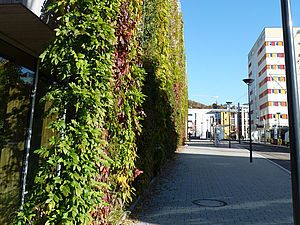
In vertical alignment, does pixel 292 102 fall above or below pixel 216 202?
above

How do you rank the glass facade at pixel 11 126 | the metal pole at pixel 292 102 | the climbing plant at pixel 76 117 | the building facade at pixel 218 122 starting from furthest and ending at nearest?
the building facade at pixel 218 122, the glass facade at pixel 11 126, the metal pole at pixel 292 102, the climbing plant at pixel 76 117

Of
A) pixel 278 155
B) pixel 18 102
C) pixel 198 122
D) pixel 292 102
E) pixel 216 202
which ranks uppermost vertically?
pixel 198 122

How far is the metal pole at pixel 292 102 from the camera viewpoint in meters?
2.80

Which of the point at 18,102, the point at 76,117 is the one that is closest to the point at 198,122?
the point at 18,102

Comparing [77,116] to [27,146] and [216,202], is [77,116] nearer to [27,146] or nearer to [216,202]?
[27,146]

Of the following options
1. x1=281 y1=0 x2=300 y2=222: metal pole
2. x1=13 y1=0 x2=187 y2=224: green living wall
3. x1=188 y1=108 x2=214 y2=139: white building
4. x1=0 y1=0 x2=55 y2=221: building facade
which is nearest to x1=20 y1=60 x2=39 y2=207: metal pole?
x1=0 y1=0 x2=55 y2=221: building facade

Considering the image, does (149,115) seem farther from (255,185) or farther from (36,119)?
(255,185)

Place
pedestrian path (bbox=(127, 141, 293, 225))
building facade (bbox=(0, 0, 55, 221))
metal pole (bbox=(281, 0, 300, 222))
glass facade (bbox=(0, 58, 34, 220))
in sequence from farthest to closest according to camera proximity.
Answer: pedestrian path (bbox=(127, 141, 293, 225)), glass facade (bbox=(0, 58, 34, 220)), building facade (bbox=(0, 0, 55, 221)), metal pole (bbox=(281, 0, 300, 222))

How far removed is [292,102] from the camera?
9.71 feet

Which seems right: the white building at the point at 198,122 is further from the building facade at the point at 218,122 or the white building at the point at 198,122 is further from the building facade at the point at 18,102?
the building facade at the point at 18,102

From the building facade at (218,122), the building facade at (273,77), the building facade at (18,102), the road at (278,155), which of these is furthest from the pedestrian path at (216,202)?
the building facade at (218,122)

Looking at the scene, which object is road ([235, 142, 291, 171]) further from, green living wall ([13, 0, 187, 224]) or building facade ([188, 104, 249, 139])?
building facade ([188, 104, 249, 139])

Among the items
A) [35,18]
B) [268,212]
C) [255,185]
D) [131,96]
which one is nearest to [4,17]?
[35,18]

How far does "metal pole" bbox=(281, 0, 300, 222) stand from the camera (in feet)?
9.19
